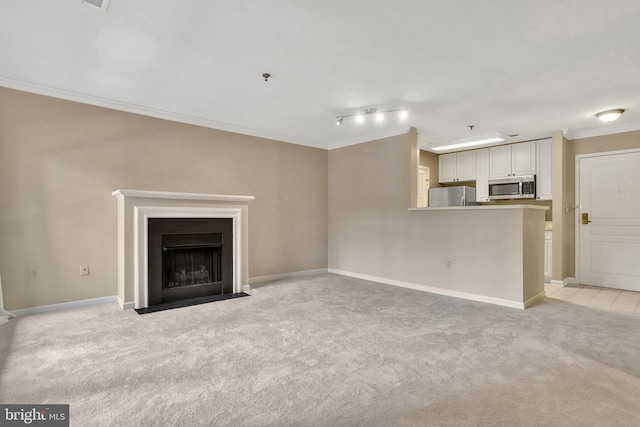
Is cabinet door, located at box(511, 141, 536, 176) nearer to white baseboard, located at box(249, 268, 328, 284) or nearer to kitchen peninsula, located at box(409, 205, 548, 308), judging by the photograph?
kitchen peninsula, located at box(409, 205, 548, 308)

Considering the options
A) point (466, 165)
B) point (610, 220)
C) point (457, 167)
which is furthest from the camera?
point (457, 167)

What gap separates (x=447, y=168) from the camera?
7.01 metres

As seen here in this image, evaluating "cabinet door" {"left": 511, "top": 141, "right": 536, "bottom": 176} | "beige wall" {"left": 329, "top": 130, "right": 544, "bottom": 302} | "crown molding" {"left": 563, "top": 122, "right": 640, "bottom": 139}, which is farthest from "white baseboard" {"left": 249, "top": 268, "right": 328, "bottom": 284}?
"crown molding" {"left": 563, "top": 122, "right": 640, "bottom": 139}

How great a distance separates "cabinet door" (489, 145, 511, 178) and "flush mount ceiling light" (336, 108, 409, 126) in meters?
2.61

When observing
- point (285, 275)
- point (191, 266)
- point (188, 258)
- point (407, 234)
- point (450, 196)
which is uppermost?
point (450, 196)

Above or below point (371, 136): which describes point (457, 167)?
below

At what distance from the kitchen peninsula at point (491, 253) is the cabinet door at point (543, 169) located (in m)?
1.37

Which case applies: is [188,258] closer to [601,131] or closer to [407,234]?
[407,234]

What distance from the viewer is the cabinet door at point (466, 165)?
657cm

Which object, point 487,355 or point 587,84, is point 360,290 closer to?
point 487,355

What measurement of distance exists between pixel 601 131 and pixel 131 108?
270 inches

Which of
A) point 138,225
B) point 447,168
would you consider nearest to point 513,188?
point 447,168

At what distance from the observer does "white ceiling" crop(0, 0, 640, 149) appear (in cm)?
227

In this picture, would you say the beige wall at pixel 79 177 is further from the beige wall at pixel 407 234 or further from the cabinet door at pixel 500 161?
the cabinet door at pixel 500 161
